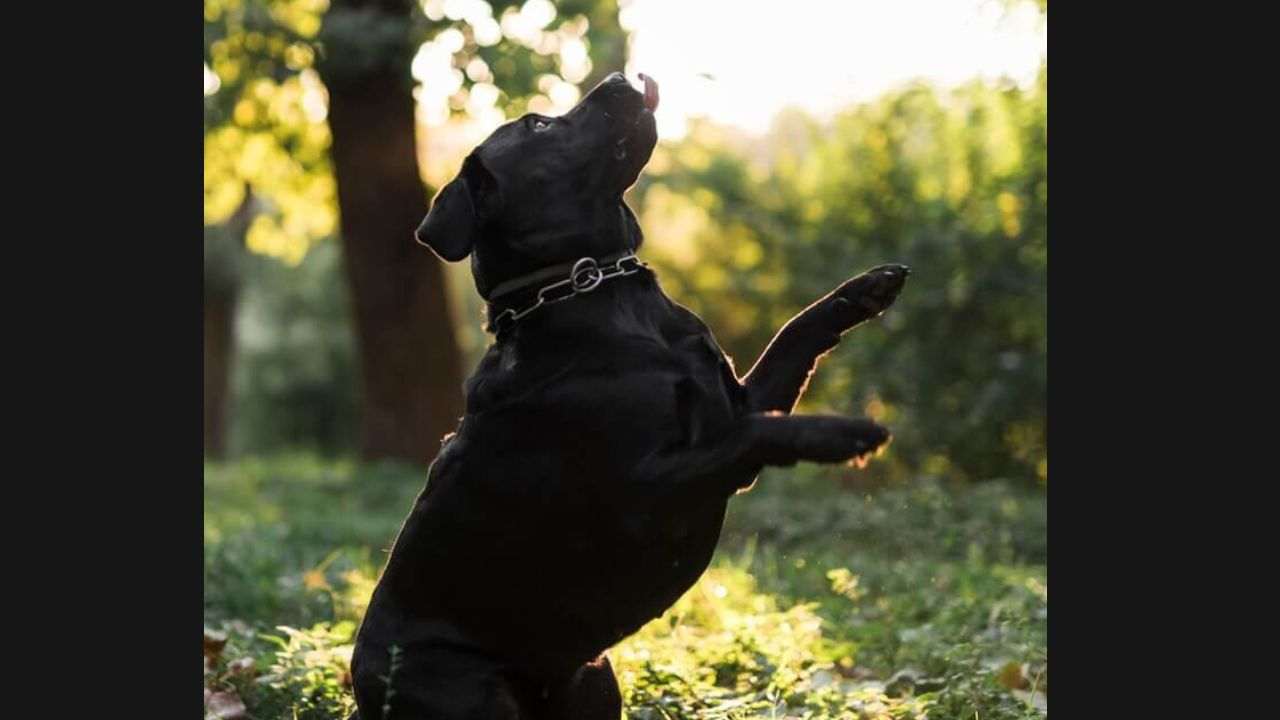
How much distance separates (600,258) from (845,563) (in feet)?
14.3

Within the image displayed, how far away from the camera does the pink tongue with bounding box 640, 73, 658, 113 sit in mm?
4070

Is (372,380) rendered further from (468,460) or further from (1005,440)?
(468,460)

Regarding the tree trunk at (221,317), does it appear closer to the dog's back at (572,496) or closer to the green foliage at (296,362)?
the green foliage at (296,362)

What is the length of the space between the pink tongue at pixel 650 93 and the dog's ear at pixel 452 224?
57 centimetres

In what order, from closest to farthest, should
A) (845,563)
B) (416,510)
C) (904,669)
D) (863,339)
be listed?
(416,510) → (904,669) → (845,563) → (863,339)

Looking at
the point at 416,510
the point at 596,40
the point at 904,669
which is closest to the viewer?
the point at 416,510

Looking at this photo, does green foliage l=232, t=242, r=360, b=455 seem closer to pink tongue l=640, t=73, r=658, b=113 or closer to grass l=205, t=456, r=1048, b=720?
grass l=205, t=456, r=1048, b=720

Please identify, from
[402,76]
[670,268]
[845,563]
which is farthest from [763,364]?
[670,268]

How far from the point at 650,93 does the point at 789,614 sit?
2.52 m

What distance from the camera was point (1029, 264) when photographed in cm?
1205

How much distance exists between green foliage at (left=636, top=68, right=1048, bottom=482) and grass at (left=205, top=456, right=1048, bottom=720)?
1476 millimetres

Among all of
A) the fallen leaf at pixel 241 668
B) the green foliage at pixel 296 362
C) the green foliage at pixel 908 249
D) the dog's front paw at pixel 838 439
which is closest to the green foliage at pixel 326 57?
the green foliage at pixel 908 249

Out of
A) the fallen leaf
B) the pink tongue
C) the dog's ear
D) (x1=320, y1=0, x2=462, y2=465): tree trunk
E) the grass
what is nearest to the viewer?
the dog's ear

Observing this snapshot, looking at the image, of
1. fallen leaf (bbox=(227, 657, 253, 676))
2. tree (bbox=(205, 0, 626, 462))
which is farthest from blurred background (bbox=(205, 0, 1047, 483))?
fallen leaf (bbox=(227, 657, 253, 676))
